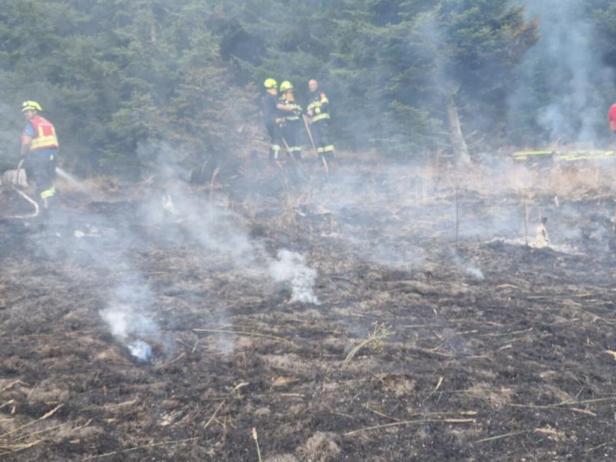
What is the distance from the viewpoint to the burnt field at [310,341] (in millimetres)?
3355

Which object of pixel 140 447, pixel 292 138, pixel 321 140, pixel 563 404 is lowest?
pixel 563 404

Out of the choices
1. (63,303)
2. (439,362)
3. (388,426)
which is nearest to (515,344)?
(439,362)

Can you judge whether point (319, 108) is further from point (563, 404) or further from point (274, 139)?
point (563, 404)

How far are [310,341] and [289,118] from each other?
9094 mm

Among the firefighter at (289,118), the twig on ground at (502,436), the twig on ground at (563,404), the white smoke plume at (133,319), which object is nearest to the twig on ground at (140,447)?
the white smoke plume at (133,319)

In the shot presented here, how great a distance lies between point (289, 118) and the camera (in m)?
13.1

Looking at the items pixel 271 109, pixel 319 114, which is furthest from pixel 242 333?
pixel 319 114

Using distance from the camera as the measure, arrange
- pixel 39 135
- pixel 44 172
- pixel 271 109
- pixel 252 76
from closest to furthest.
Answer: pixel 39 135
pixel 44 172
pixel 271 109
pixel 252 76

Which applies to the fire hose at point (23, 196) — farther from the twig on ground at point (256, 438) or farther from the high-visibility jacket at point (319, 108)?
the twig on ground at point (256, 438)

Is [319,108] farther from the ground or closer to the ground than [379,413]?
farther from the ground

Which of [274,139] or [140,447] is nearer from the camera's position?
[140,447]

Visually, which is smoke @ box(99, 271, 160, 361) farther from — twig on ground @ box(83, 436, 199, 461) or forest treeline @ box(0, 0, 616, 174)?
forest treeline @ box(0, 0, 616, 174)

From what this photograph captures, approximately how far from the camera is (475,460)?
3123mm

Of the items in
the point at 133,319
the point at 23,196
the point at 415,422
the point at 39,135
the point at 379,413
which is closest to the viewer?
the point at 415,422
